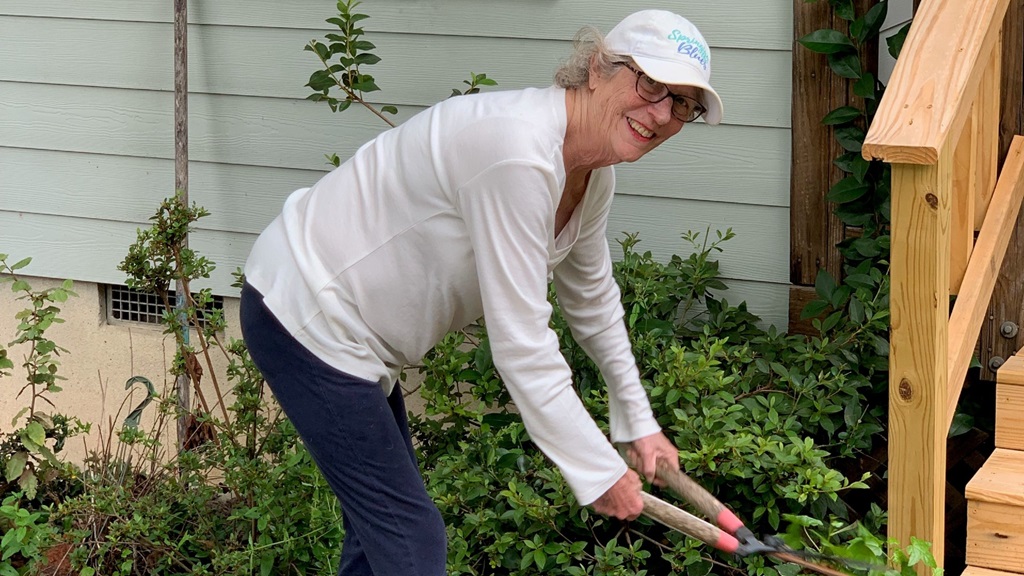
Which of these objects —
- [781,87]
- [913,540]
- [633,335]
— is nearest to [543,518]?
[633,335]

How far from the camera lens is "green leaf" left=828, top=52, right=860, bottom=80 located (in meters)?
3.64

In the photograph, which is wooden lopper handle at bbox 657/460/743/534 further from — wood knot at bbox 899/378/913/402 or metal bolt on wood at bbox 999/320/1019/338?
metal bolt on wood at bbox 999/320/1019/338

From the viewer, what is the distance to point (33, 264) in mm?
4824

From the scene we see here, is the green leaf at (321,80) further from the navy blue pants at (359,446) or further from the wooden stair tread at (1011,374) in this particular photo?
the wooden stair tread at (1011,374)

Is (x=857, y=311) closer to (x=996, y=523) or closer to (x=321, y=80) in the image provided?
(x=996, y=523)

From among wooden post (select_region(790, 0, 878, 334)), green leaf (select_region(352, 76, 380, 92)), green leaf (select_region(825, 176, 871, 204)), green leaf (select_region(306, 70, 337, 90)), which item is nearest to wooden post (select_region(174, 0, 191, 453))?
green leaf (select_region(306, 70, 337, 90))

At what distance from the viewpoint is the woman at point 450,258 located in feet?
6.88

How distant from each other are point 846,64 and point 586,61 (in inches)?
68.0

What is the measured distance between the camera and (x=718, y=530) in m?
2.35

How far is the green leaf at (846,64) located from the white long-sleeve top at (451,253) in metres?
1.54

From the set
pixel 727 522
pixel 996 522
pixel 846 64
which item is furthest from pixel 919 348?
pixel 846 64

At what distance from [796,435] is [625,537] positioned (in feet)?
1.92

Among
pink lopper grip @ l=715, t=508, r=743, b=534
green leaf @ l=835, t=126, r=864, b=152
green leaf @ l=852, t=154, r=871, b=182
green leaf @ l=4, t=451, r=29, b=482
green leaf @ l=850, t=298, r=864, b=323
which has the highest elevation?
green leaf @ l=835, t=126, r=864, b=152

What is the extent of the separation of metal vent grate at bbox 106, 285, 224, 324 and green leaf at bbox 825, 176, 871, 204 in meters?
2.48
